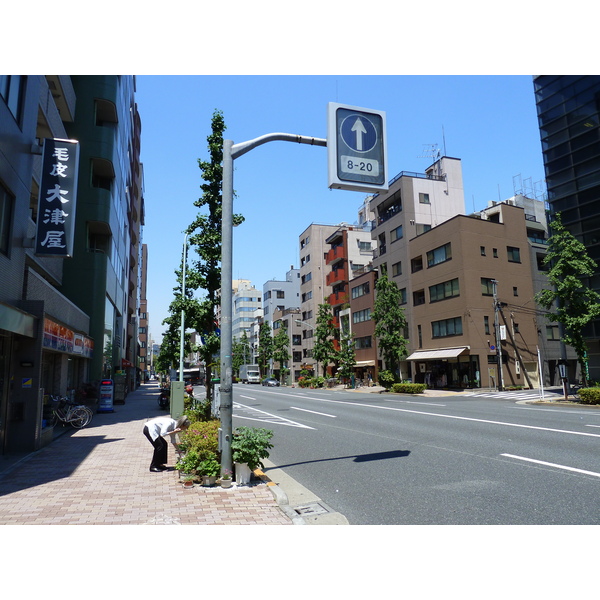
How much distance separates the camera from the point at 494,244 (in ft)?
130

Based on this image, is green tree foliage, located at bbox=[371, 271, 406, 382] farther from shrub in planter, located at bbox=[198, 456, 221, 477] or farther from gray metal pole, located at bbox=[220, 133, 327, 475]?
shrub in planter, located at bbox=[198, 456, 221, 477]

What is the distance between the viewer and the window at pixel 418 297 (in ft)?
142

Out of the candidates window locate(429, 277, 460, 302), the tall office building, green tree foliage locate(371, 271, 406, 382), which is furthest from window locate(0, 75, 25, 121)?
the tall office building

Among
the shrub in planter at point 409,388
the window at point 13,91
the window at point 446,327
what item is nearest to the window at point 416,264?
the window at point 446,327

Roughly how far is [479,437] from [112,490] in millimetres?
8770

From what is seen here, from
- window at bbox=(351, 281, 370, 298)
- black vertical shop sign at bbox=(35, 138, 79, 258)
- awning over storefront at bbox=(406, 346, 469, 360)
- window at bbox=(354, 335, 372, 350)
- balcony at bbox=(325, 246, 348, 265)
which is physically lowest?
awning over storefront at bbox=(406, 346, 469, 360)

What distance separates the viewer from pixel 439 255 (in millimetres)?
40969

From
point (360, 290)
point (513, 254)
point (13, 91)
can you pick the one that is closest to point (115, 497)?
point (13, 91)

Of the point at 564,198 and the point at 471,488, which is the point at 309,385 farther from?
the point at 471,488

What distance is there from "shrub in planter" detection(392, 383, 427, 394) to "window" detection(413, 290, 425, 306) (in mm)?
9132

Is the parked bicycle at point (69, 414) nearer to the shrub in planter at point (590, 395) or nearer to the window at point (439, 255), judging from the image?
the shrub in planter at point (590, 395)

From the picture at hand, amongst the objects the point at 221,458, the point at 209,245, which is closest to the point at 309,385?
the point at 209,245

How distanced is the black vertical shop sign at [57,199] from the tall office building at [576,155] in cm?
3246

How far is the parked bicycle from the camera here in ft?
→ 52.5
